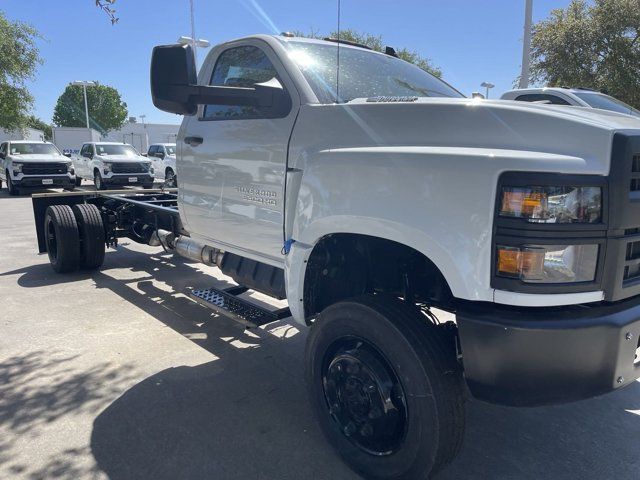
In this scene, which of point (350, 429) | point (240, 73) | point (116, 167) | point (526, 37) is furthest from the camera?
point (116, 167)

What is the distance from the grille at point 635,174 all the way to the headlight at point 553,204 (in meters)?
0.16

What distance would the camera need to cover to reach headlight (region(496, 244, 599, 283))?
1885 millimetres

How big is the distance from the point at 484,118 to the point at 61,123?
80.3m

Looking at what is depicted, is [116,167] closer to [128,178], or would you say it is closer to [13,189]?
[128,178]

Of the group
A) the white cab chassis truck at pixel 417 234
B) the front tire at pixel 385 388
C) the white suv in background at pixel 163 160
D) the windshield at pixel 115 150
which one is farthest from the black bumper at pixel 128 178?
the front tire at pixel 385 388

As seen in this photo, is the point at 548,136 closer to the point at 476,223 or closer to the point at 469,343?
the point at 476,223

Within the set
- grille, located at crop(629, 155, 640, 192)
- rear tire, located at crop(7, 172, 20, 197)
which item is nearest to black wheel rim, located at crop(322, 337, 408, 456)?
grille, located at crop(629, 155, 640, 192)

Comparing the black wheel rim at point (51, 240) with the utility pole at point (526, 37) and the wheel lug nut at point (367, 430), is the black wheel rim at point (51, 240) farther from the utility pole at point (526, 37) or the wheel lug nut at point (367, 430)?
the utility pole at point (526, 37)

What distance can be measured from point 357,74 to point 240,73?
35.5 inches

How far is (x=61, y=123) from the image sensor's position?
71438 mm

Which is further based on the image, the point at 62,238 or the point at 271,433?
the point at 62,238

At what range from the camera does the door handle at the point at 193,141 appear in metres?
3.84

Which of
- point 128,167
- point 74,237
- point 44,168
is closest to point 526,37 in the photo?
point 74,237

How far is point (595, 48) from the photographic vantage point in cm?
1702
